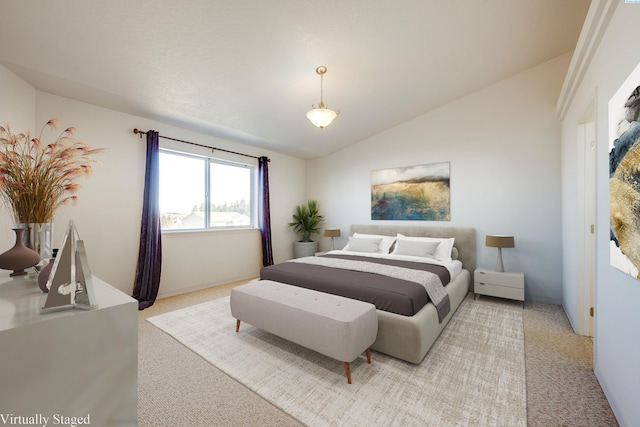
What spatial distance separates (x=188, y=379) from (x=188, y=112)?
10.7ft

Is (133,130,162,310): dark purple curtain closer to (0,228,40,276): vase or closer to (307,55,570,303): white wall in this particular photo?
(0,228,40,276): vase

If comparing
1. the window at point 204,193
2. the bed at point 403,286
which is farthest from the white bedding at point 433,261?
the window at point 204,193

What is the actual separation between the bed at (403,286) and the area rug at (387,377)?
7.1 inches

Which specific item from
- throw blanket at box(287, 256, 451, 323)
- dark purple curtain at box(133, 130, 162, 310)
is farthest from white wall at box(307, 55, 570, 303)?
dark purple curtain at box(133, 130, 162, 310)

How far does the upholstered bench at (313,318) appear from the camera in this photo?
1976 millimetres

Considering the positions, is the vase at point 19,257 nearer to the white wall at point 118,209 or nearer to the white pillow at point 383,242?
the white wall at point 118,209

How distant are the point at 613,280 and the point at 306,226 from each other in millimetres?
4785

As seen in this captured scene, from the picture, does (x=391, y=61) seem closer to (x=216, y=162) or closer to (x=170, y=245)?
(x=216, y=162)

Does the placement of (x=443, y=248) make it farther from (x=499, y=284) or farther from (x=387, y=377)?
(x=387, y=377)

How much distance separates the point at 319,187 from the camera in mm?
6211

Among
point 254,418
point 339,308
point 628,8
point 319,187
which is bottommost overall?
point 254,418

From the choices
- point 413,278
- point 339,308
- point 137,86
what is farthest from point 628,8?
point 137,86

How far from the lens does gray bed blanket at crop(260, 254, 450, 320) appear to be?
238 cm

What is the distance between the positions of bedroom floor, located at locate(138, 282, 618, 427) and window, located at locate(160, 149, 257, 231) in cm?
207
